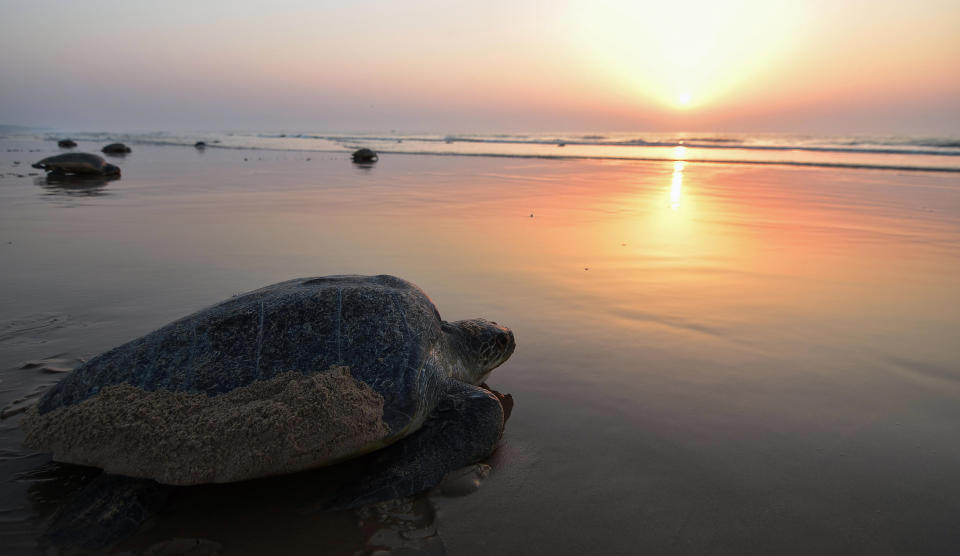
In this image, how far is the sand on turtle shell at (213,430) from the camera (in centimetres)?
206

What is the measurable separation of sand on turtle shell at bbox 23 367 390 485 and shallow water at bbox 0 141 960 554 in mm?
211

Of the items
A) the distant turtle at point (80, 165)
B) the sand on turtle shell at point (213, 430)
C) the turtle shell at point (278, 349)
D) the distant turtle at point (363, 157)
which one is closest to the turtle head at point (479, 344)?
the turtle shell at point (278, 349)

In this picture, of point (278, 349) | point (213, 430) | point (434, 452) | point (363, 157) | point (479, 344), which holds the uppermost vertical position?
point (363, 157)

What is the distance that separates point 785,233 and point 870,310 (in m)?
3.18

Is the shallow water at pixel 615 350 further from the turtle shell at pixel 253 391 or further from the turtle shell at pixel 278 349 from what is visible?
the turtle shell at pixel 278 349

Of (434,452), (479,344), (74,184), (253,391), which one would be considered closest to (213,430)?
Result: (253,391)

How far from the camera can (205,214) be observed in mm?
8125

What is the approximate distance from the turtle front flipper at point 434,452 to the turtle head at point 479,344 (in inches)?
14.2

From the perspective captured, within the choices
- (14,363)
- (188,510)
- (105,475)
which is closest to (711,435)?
(188,510)

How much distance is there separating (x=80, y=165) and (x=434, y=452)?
14491mm

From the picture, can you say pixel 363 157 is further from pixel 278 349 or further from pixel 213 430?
pixel 213 430

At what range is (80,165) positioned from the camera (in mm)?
12820

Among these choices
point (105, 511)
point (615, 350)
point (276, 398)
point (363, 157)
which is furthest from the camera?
point (363, 157)

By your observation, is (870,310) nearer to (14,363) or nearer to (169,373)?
(169,373)
